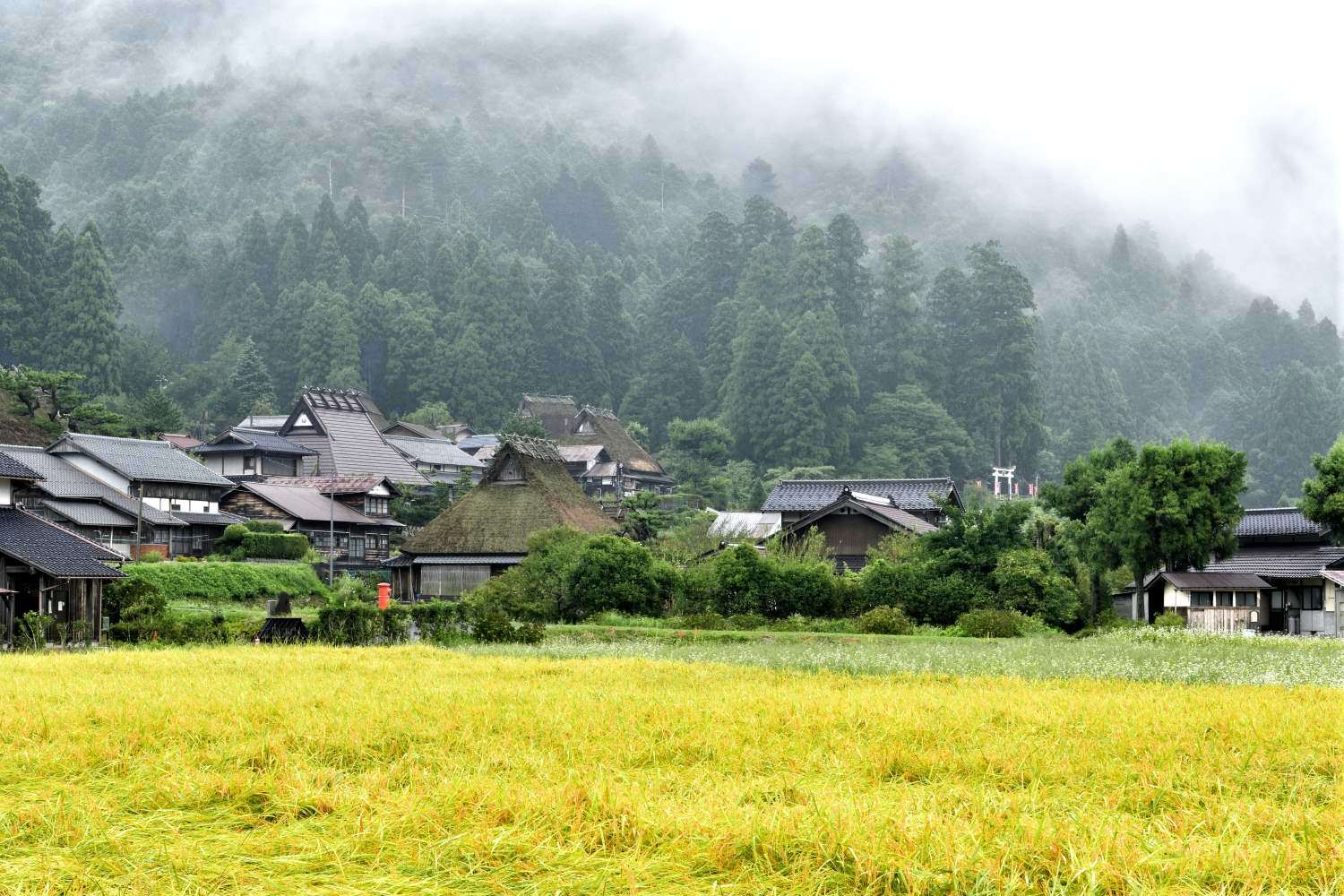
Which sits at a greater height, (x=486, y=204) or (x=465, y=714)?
(x=486, y=204)

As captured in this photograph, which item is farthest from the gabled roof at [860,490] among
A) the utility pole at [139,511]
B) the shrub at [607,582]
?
the utility pole at [139,511]

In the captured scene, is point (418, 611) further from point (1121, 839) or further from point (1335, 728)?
point (1121, 839)

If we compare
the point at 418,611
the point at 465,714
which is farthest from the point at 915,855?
the point at 418,611

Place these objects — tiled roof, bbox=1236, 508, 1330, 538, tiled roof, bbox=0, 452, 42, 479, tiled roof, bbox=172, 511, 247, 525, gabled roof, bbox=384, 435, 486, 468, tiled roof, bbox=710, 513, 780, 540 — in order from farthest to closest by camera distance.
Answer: gabled roof, bbox=384, 435, 486, 468 < tiled roof, bbox=710, 513, 780, 540 < tiled roof, bbox=172, 511, 247, 525 < tiled roof, bbox=1236, 508, 1330, 538 < tiled roof, bbox=0, 452, 42, 479

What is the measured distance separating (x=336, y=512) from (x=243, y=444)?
9.72 metres

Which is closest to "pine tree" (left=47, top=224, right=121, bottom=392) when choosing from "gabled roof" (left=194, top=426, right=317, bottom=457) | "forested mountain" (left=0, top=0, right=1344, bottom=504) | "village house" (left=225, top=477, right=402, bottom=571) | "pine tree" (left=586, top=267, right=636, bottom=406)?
"forested mountain" (left=0, top=0, right=1344, bottom=504)

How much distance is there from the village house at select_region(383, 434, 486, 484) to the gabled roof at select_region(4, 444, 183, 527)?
2307 cm

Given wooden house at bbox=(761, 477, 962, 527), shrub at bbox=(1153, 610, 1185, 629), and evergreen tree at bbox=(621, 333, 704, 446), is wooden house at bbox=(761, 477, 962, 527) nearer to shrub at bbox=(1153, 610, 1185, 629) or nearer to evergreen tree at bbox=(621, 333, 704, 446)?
shrub at bbox=(1153, 610, 1185, 629)

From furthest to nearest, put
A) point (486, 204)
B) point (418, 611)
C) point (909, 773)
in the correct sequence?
point (486, 204) → point (418, 611) → point (909, 773)

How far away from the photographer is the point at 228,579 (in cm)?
3828

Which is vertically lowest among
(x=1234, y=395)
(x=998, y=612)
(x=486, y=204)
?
(x=998, y=612)

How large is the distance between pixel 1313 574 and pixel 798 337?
4759 cm

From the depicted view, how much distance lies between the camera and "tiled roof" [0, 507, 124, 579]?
25672 mm

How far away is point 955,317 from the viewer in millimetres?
92625
